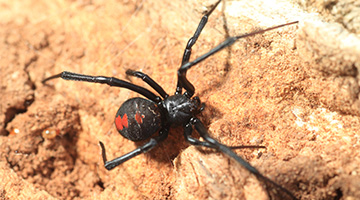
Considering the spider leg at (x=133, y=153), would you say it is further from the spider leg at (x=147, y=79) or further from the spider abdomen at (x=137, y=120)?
the spider leg at (x=147, y=79)

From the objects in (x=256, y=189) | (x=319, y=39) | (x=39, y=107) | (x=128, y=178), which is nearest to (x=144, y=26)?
(x=39, y=107)

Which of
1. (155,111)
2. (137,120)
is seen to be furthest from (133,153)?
(155,111)

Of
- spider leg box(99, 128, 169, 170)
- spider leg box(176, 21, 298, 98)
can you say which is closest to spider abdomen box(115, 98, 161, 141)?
spider leg box(99, 128, 169, 170)

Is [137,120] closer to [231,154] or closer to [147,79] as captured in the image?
[147,79]

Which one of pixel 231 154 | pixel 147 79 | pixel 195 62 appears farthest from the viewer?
pixel 147 79

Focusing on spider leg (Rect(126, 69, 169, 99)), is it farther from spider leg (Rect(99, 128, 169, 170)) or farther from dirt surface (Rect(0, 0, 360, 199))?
spider leg (Rect(99, 128, 169, 170))
